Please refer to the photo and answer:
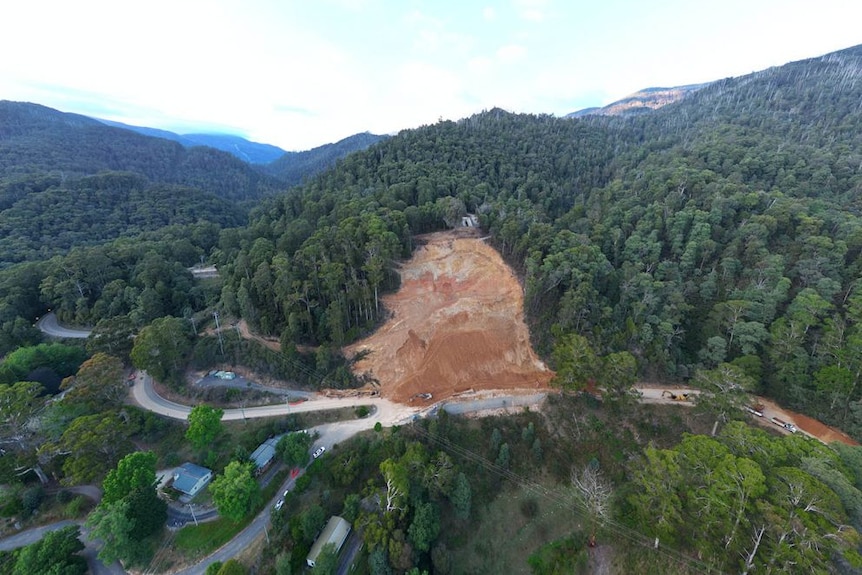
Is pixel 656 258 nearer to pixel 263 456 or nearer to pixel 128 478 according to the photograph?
pixel 263 456

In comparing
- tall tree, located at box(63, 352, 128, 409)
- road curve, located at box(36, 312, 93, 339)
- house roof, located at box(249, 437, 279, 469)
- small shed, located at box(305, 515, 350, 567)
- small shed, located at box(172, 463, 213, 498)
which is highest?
tall tree, located at box(63, 352, 128, 409)

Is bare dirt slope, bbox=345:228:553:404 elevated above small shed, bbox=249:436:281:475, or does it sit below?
above

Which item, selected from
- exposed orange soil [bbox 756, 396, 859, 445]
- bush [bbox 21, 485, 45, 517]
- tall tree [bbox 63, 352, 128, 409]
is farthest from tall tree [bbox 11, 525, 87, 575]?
exposed orange soil [bbox 756, 396, 859, 445]

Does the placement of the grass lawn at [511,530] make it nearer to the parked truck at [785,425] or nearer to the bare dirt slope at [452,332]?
the bare dirt slope at [452,332]

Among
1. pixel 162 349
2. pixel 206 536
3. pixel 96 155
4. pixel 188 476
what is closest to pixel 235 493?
pixel 206 536

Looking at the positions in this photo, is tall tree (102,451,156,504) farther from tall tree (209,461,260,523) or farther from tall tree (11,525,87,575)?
tall tree (209,461,260,523)

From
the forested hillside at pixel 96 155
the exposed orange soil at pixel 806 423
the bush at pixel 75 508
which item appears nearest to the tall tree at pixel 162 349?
the bush at pixel 75 508

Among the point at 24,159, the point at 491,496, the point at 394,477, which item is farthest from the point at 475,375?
the point at 24,159
